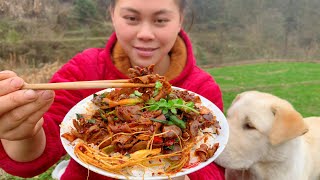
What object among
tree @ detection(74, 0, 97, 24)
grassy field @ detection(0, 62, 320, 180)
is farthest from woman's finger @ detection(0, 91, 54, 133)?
tree @ detection(74, 0, 97, 24)

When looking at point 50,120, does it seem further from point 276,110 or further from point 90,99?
point 276,110

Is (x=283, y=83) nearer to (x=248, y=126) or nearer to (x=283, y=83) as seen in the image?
(x=283, y=83)

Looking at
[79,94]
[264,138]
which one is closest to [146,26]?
[79,94]

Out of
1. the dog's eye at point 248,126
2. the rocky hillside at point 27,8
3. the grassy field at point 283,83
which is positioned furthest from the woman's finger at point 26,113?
the rocky hillside at point 27,8

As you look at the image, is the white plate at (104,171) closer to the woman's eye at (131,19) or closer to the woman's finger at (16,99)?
the woman's finger at (16,99)

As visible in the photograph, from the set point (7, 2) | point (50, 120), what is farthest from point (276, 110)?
point (7, 2)

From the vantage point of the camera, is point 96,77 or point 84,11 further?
point 84,11
